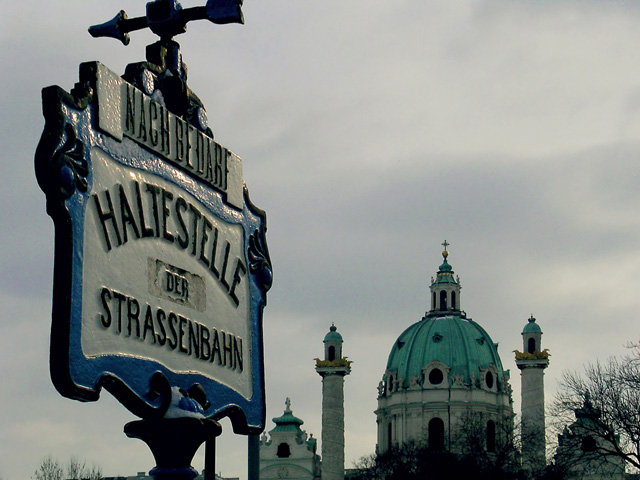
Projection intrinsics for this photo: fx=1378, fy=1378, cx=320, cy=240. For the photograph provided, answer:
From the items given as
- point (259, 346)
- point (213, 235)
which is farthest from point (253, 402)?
point (213, 235)

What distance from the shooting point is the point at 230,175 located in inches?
271

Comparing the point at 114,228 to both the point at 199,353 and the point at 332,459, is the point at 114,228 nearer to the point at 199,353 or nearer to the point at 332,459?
the point at 199,353

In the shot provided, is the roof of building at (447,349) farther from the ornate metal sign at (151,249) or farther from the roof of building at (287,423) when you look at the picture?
the ornate metal sign at (151,249)

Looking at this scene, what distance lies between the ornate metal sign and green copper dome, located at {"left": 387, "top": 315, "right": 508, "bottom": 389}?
104870 millimetres

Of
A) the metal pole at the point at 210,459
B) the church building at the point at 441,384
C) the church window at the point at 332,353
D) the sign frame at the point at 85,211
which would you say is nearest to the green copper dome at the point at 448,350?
the church building at the point at 441,384

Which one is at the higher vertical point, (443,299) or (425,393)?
(443,299)

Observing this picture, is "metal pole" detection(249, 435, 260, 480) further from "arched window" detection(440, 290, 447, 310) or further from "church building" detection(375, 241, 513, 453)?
"arched window" detection(440, 290, 447, 310)

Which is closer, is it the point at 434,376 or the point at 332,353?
the point at 434,376

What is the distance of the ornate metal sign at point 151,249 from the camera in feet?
17.5

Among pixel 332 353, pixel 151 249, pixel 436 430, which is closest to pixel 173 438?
pixel 151 249

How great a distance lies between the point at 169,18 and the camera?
256 inches

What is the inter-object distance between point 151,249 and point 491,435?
345 ft

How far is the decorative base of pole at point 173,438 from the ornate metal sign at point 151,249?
107mm

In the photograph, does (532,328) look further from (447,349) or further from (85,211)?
(85,211)
